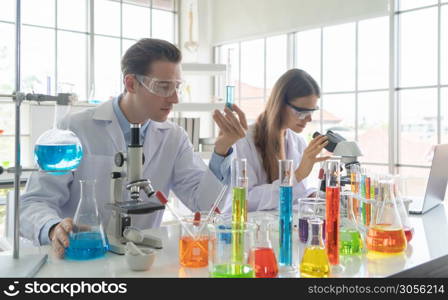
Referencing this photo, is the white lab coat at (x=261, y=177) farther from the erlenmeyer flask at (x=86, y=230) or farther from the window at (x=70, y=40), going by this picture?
the window at (x=70, y=40)

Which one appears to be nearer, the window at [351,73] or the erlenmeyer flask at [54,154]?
the erlenmeyer flask at [54,154]

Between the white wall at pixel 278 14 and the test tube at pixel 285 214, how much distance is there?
159 inches

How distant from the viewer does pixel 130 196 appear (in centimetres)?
135

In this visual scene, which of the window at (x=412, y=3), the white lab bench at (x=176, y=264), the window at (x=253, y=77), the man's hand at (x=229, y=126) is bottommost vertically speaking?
the white lab bench at (x=176, y=264)

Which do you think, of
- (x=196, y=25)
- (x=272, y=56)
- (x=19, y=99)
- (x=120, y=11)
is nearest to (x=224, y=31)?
(x=196, y=25)

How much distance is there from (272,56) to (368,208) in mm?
4580

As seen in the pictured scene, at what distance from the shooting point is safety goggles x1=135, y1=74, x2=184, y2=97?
185cm

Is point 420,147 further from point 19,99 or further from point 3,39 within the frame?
point 3,39

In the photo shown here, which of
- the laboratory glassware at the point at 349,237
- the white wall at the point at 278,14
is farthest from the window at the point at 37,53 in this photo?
the laboratory glassware at the point at 349,237

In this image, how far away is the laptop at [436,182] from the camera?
2.05m

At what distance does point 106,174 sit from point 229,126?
21.9 inches

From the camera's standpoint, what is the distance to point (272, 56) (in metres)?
5.88

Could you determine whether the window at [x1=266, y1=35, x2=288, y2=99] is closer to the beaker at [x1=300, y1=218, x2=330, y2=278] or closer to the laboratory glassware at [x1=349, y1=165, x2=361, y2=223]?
the laboratory glassware at [x1=349, y1=165, x2=361, y2=223]

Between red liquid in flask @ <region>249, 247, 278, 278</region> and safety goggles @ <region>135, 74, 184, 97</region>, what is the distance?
3.20 ft
